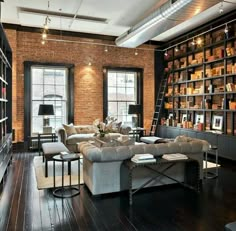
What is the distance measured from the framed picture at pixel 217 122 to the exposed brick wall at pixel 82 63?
3088 mm

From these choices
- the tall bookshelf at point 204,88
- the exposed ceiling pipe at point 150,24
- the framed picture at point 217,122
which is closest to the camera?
the exposed ceiling pipe at point 150,24

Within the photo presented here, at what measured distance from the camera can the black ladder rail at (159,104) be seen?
981 centimetres

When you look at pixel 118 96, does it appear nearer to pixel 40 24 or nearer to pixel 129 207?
pixel 40 24

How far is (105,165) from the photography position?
4043 millimetres

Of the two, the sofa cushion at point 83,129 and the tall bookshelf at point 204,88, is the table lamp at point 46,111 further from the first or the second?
the tall bookshelf at point 204,88

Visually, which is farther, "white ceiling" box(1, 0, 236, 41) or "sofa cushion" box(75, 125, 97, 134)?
"sofa cushion" box(75, 125, 97, 134)

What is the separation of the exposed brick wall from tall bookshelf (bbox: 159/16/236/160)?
0.89 m

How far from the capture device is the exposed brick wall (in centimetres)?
833

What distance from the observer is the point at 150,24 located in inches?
→ 248

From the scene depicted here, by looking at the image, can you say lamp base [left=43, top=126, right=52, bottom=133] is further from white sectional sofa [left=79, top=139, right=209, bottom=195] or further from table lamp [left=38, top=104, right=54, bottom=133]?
white sectional sofa [left=79, top=139, right=209, bottom=195]

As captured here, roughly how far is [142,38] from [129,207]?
209 inches

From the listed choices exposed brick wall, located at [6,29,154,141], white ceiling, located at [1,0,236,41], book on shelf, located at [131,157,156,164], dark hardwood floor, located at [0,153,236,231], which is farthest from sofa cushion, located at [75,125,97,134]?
book on shelf, located at [131,157,156,164]

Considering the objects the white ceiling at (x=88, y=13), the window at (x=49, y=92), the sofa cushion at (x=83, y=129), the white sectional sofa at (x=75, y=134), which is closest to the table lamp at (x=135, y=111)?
the white sectional sofa at (x=75, y=134)

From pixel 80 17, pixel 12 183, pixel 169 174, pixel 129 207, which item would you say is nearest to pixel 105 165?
pixel 129 207
